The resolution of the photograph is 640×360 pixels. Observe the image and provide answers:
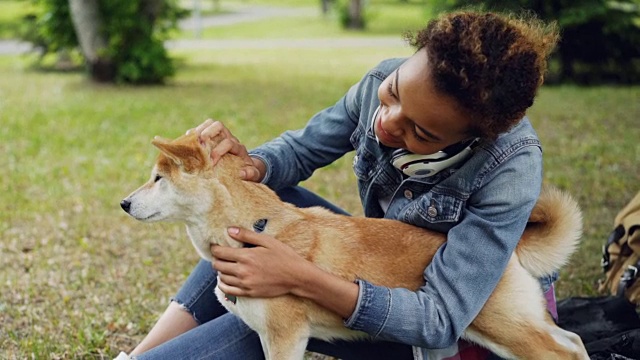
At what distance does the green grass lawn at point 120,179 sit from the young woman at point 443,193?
5.35 ft

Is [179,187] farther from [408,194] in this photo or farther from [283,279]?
[408,194]

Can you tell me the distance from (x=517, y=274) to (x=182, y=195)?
1.25 meters

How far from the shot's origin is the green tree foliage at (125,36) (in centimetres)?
1343

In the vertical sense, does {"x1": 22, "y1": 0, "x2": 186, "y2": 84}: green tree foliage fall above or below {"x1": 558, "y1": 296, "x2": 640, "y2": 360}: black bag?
below

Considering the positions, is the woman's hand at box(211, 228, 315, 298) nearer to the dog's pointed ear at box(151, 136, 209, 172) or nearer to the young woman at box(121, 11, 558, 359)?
the young woman at box(121, 11, 558, 359)

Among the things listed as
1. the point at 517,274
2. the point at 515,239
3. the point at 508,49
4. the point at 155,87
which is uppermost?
the point at 508,49

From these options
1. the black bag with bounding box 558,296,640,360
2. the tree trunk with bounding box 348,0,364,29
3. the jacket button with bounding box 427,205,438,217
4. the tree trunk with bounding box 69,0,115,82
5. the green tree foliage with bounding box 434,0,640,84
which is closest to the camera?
the jacket button with bounding box 427,205,438,217

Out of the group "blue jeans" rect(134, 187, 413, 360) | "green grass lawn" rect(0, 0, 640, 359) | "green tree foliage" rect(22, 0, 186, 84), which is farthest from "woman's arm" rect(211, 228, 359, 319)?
"green tree foliage" rect(22, 0, 186, 84)

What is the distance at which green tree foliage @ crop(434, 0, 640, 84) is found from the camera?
527 inches

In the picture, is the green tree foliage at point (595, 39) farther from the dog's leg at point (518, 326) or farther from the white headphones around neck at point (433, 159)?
the dog's leg at point (518, 326)

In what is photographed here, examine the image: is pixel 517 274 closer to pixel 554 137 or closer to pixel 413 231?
pixel 413 231

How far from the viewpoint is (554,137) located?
9.23m

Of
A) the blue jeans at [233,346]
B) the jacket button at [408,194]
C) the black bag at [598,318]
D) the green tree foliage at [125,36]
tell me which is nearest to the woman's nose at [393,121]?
the jacket button at [408,194]

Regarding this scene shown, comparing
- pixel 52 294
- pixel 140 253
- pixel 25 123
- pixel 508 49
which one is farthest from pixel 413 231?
pixel 25 123
